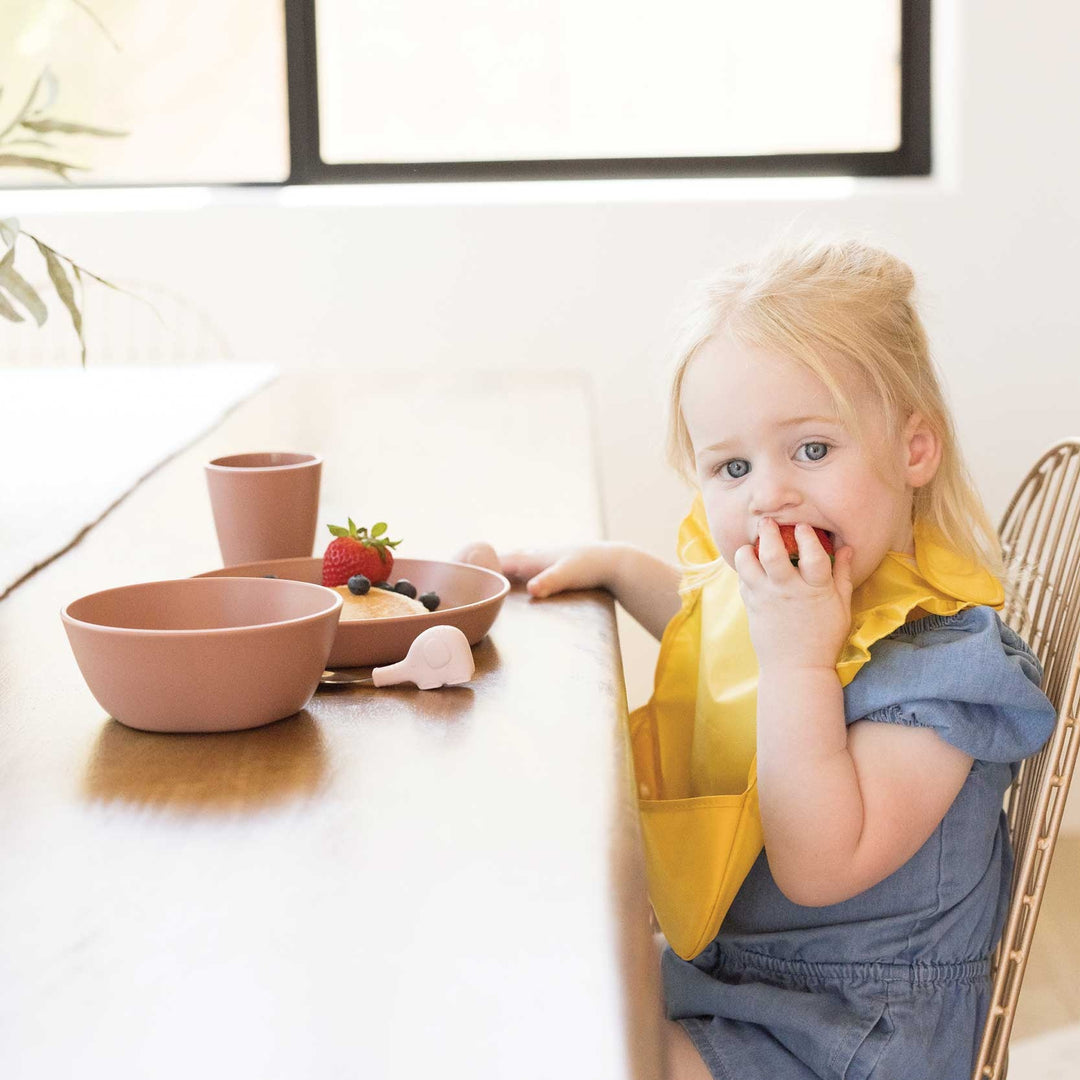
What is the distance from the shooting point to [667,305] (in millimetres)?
2922

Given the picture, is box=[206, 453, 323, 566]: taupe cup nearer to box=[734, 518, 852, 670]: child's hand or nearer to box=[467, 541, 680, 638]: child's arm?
box=[467, 541, 680, 638]: child's arm

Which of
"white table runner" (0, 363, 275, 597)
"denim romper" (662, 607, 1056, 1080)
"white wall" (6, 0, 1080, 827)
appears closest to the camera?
"denim romper" (662, 607, 1056, 1080)

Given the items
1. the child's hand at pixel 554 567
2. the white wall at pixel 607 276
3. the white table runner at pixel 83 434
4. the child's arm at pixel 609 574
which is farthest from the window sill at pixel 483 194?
the child's hand at pixel 554 567

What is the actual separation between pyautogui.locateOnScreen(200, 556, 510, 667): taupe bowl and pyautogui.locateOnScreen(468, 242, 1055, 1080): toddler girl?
11 centimetres

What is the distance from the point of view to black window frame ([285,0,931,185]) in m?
3.03

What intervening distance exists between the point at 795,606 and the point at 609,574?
236 mm

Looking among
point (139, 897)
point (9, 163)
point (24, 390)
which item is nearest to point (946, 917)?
point (139, 897)

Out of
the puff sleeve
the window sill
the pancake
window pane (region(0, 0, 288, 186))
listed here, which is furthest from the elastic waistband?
window pane (region(0, 0, 288, 186))

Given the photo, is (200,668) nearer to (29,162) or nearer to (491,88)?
(29,162)

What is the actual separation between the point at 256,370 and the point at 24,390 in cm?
44

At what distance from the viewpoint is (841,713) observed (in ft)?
2.88

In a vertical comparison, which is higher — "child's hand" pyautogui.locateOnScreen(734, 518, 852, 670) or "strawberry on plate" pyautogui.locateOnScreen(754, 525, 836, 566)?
"strawberry on plate" pyautogui.locateOnScreen(754, 525, 836, 566)

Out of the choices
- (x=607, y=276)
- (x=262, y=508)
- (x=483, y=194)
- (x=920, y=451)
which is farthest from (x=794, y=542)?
(x=483, y=194)

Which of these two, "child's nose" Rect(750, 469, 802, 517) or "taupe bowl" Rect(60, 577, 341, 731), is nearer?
"taupe bowl" Rect(60, 577, 341, 731)
